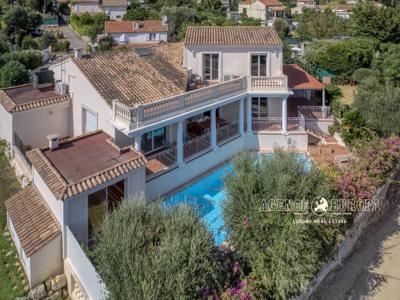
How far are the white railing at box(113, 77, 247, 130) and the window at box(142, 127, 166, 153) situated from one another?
2558 millimetres

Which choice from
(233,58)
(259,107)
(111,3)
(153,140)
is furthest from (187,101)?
(111,3)

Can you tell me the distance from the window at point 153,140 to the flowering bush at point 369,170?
11.4m

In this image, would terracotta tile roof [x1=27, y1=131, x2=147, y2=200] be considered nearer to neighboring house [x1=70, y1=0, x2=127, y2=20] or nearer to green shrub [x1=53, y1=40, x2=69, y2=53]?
green shrub [x1=53, y1=40, x2=69, y2=53]

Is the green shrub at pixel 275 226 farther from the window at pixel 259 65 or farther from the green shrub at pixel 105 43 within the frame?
the green shrub at pixel 105 43

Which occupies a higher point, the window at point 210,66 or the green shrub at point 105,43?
the green shrub at point 105,43

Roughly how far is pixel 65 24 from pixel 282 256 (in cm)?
11434

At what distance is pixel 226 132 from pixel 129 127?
9631 mm

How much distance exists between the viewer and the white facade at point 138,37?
81.9 meters

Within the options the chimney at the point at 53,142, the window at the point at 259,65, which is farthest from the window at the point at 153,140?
the window at the point at 259,65

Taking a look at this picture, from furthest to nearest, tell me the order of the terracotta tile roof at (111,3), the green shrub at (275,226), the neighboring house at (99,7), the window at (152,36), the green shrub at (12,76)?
the terracotta tile roof at (111,3) → the neighboring house at (99,7) → the window at (152,36) → the green shrub at (12,76) → the green shrub at (275,226)

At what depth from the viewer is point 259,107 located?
30.9 m

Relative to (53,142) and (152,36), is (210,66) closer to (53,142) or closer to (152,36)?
(53,142)

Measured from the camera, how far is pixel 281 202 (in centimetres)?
1507

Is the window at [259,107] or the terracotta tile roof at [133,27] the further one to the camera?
the terracotta tile roof at [133,27]
